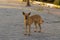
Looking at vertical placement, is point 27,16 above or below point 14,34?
above

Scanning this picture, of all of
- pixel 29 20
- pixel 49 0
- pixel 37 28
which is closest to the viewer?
pixel 29 20

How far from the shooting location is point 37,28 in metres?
13.3

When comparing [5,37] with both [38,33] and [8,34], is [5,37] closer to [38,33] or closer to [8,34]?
[8,34]

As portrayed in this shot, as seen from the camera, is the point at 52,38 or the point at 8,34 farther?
the point at 8,34

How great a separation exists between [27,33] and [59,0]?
23463 millimetres

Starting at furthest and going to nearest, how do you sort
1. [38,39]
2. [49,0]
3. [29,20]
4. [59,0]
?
[49,0] < [59,0] < [29,20] < [38,39]

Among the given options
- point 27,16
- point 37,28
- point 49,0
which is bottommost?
point 49,0

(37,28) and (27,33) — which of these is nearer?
(27,33)

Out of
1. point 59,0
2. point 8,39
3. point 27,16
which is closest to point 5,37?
point 8,39

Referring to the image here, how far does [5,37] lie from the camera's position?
11.3 metres

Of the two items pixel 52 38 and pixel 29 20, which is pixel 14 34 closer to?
pixel 29 20

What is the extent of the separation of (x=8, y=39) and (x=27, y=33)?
1.38 meters

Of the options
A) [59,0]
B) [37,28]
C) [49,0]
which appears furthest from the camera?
[49,0]

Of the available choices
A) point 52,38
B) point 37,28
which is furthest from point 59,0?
point 52,38
